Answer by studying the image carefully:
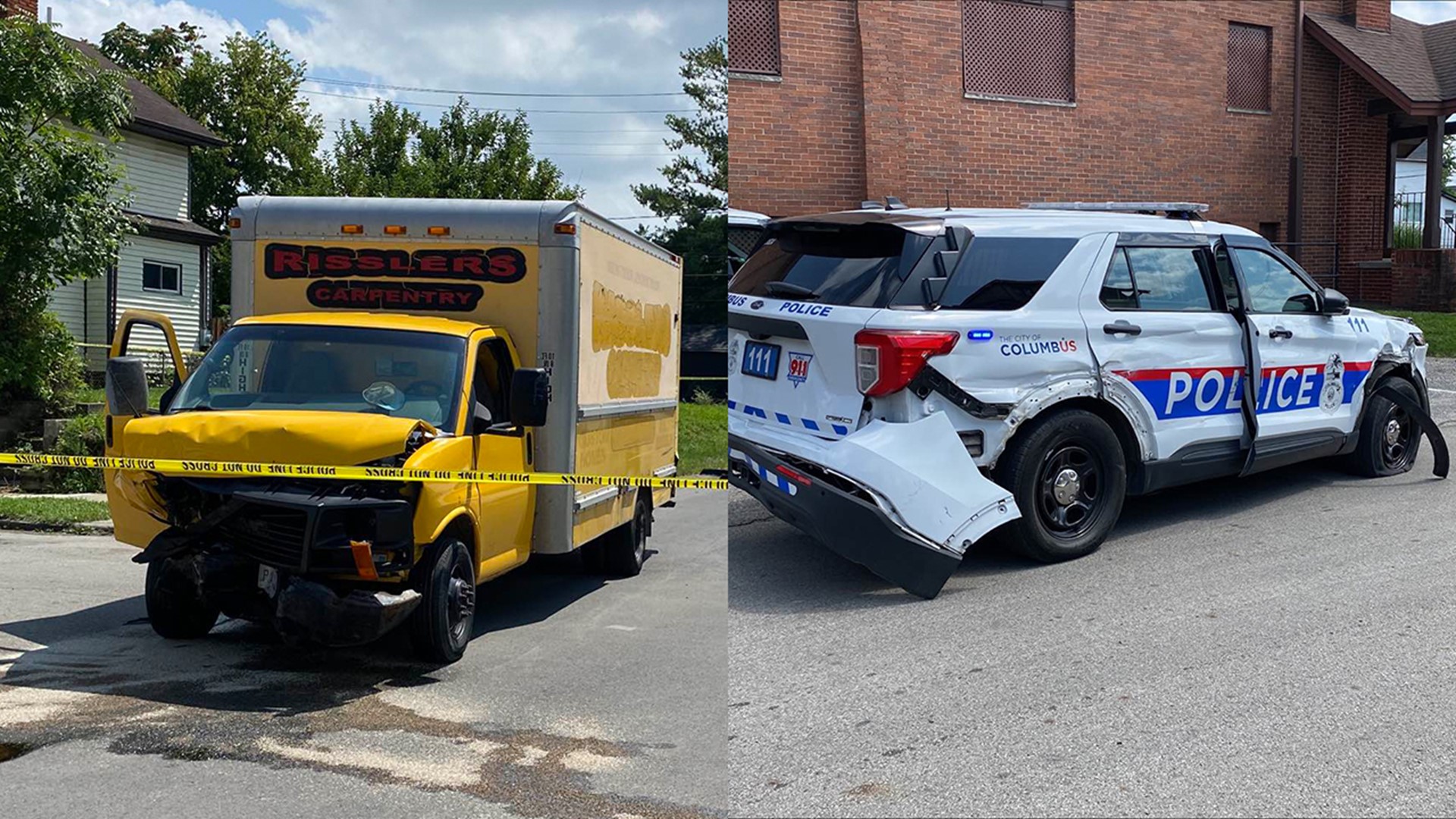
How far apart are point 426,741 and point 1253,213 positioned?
17068mm

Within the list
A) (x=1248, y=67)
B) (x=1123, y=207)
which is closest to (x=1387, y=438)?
(x=1123, y=207)

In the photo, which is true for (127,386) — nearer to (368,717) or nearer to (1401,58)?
(368,717)

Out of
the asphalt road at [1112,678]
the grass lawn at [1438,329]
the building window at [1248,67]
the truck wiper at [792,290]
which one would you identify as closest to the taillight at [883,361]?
the truck wiper at [792,290]

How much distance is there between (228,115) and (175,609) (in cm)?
898

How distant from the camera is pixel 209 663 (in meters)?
6.46

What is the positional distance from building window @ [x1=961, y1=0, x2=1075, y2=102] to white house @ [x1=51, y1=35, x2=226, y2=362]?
8845 mm

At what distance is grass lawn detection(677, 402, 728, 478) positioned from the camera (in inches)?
157

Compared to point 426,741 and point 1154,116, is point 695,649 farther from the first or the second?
point 1154,116

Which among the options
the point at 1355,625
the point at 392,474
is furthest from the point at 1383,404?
the point at 392,474

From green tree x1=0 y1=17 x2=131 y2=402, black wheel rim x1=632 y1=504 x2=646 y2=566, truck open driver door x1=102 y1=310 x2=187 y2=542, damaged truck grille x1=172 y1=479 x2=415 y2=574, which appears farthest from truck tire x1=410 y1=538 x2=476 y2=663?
green tree x1=0 y1=17 x2=131 y2=402

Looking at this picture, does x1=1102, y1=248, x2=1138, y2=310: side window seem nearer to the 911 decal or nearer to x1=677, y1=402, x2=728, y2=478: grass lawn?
the 911 decal

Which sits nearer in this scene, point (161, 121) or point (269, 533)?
point (269, 533)

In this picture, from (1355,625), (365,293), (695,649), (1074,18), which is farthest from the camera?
(1074,18)

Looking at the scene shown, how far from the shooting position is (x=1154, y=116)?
17.6 metres
